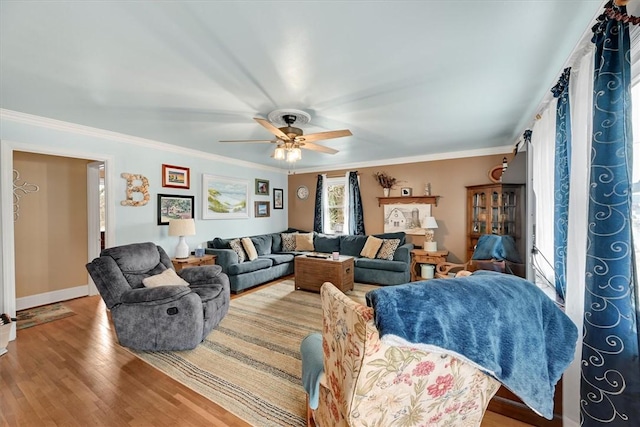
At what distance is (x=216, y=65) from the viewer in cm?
195

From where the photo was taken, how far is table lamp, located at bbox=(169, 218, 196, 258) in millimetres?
4051

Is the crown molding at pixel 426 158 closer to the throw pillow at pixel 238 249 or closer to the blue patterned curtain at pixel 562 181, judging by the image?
the throw pillow at pixel 238 249

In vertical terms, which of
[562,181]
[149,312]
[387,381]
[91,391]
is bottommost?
[91,391]

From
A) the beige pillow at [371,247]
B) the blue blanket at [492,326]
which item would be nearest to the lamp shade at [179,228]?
the beige pillow at [371,247]

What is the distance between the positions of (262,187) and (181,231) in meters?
2.49

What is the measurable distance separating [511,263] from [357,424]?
191 cm

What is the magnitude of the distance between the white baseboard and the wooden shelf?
5.58 meters

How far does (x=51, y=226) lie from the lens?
12.9 feet

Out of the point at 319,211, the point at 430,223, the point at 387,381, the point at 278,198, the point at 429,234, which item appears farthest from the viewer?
the point at 278,198

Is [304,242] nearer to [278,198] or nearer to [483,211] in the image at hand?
[278,198]

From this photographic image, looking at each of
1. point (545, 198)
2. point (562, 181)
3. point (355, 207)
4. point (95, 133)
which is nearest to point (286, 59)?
point (562, 181)

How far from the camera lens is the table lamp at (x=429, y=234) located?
4.77 m

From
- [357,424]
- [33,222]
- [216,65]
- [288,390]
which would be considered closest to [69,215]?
[33,222]

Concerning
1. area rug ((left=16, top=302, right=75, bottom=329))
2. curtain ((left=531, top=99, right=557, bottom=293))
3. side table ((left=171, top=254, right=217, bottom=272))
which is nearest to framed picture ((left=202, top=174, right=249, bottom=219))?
side table ((left=171, top=254, right=217, bottom=272))
